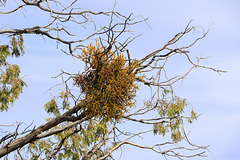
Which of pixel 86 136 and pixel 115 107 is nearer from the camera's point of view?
pixel 115 107

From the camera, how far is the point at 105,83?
5.20 meters

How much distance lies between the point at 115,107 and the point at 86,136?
3627 millimetres

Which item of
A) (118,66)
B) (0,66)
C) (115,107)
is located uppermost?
(0,66)

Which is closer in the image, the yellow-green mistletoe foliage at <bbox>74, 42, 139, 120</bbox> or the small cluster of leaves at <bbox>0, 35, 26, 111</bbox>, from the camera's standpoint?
the yellow-green mistletoe foliage at <bbox>74, 42, 139, 120</bbox>

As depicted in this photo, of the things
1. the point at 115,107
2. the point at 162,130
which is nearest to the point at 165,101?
the point at 162,130

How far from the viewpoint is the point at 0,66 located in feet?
35.5

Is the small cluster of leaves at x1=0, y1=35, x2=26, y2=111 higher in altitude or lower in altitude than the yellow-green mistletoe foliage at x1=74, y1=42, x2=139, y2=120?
higher

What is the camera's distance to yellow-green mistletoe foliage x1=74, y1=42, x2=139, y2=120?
204 inches

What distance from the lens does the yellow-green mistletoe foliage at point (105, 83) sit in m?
5.19

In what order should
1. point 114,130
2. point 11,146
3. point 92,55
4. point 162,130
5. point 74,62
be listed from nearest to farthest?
1. point 92,55
2. point 74,62
3. point 11,146
4. point 114,130
5. point 162,130

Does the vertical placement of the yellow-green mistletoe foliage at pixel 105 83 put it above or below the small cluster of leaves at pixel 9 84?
below

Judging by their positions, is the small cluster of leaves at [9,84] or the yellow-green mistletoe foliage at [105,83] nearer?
the yellow-green mistletoe foliage at [105,83]

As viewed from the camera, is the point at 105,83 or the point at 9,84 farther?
the point at 9,84

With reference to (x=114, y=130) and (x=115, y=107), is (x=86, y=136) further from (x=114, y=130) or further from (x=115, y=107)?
(x=115, y=107)
